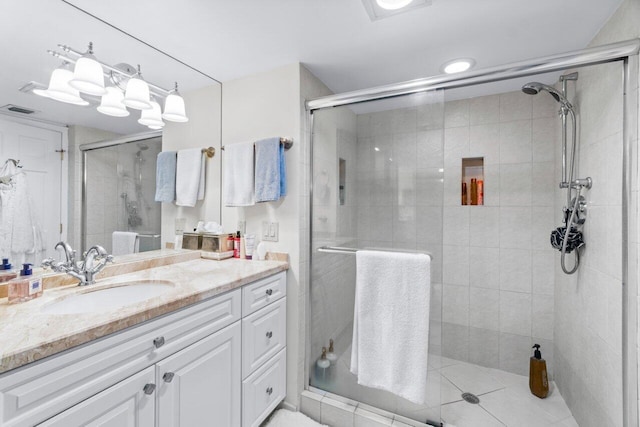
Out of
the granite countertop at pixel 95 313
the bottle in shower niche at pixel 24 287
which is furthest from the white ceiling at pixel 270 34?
the granite countertop at pixel 95 313

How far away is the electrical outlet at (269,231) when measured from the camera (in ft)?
5.94

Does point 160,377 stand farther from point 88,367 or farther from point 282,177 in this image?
point 282,177

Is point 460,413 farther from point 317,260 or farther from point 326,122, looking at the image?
point 326,122

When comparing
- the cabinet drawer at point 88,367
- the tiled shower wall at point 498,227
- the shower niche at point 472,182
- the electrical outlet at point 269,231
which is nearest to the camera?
the cabinet drawer at point 88,367

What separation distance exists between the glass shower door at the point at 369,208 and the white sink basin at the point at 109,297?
2.99ft

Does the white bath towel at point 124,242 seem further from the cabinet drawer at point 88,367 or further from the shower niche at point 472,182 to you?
the shower niche at point 472,182

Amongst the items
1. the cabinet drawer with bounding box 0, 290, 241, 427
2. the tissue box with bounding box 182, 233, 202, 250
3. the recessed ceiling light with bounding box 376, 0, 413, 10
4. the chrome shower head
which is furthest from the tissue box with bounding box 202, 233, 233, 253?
the chrome shower head

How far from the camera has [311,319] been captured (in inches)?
72.5

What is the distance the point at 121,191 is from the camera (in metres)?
1.56

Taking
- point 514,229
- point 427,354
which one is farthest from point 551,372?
point 427,354

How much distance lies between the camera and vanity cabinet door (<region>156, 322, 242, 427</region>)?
1.04 m

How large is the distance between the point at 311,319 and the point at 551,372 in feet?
6.24

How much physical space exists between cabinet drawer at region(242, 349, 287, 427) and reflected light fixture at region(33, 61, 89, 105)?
162 cm

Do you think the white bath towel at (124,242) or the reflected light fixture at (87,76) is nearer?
the reflected light fixture at (87,76)
